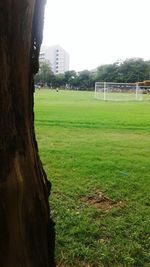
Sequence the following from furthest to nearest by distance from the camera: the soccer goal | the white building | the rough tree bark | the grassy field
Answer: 1. the white building
2. the soccer goal
3. the grassy field
4. the rough tree bark

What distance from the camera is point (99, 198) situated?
5039 mm

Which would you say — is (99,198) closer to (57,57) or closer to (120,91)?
(120,91)

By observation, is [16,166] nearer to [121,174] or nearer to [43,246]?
[43,246]

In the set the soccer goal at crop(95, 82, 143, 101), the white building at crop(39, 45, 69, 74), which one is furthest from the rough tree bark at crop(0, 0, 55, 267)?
the white building at crop(39, 45, 69, 74)

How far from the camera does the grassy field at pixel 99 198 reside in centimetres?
354

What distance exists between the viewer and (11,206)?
2156mm

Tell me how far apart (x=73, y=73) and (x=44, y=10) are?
99811 mm

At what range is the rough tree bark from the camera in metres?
2.05

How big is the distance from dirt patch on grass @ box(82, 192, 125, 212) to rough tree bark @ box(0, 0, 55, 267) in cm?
239

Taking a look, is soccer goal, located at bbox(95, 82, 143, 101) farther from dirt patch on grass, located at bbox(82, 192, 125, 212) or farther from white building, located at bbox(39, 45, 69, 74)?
white building, located at bbox(39, 45, 69, 74)

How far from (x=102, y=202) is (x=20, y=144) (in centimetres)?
290

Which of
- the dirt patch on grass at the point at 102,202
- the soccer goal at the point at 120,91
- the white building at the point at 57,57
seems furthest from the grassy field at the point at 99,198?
the white building at the point at 57,57

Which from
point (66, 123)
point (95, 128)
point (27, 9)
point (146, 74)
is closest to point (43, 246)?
point (27, 9)

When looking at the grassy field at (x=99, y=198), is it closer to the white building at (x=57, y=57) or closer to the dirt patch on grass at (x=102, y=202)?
the dirt patch on grass at (x=102, y=202)
